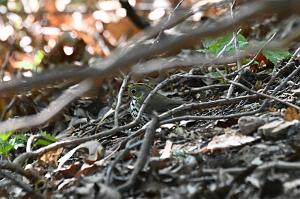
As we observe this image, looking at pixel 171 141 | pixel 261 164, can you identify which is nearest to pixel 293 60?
pixel 171 141

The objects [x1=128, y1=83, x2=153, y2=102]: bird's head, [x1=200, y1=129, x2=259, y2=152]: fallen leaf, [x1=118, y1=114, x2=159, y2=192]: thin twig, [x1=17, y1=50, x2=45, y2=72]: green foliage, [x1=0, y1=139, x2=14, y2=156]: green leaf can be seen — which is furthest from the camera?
[x1=17, y1=50, x2=45, y2=72]: green foliage

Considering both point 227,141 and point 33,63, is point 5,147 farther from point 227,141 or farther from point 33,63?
point 33,63

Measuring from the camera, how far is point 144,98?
3568 millimetres

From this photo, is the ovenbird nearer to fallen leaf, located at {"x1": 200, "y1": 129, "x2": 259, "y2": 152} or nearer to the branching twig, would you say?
fallen leaf, located at {"x1": 200, "y1": 129, "x2": 259, "y2": 152}

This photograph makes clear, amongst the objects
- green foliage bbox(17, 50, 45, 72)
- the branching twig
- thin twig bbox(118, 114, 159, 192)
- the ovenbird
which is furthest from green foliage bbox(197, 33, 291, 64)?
green foliage bbox(17, 50, 45, 72)

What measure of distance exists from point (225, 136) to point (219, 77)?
964 millimetres

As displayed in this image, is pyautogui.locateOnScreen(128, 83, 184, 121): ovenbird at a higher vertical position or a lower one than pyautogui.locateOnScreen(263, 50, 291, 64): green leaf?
lower

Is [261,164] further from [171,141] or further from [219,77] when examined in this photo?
[219,77]

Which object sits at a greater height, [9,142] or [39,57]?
[9,142]

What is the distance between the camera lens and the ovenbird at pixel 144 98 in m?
3.46

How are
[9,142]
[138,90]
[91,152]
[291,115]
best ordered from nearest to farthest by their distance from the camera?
[291,115]
[91,152]
[9,142]
[138,90]

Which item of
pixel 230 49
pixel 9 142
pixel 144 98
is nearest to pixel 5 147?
pixel 9 142

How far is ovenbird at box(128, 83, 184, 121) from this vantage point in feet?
11.3

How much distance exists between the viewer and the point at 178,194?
1.93 meters
